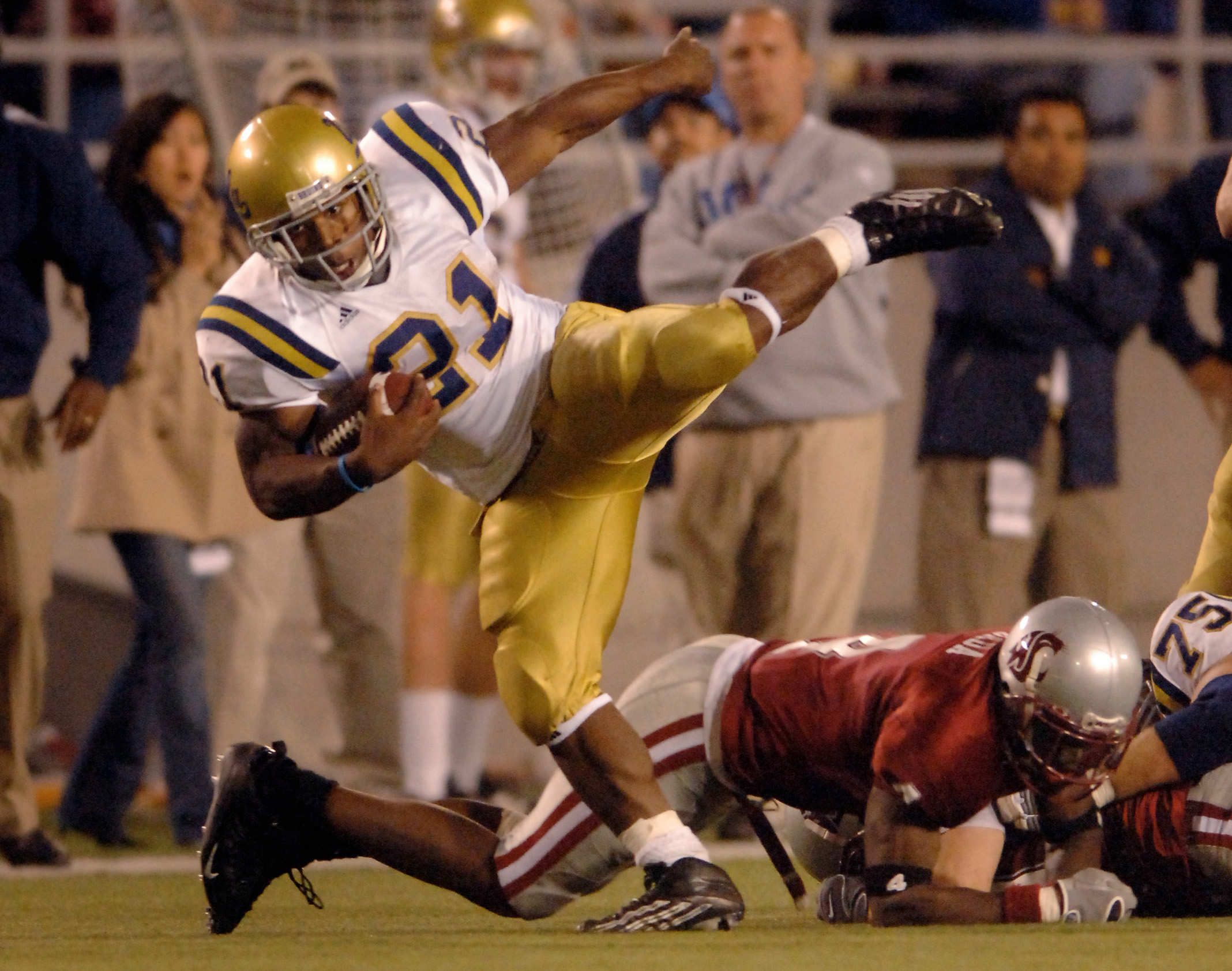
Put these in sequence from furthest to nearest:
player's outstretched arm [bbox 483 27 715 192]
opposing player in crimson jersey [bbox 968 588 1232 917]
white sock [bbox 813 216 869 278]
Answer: player's outstretched arm [bbox 483 27 715 192] → white sock [bbox 813 216 869 278] → opposing player in crimson jersey [bbox 968 588 1232 917]

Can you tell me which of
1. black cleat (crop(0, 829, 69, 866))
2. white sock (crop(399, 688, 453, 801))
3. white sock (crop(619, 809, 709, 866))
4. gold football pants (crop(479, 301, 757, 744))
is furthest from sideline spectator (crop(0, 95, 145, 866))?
white sock (crop(619, 809, 709, 866))

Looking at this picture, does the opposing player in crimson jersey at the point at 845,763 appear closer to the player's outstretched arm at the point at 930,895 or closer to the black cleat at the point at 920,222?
the player's outstretched arm at the point at 930,895

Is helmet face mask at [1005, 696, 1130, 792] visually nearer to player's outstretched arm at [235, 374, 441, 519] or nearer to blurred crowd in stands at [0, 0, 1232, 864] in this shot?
player's outstretched arm at [235, 374, 441, 519]

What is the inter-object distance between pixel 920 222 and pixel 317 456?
45.8 inches

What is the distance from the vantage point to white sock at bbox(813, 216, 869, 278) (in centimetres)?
362

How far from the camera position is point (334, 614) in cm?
575

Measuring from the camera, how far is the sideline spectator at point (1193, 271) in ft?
18.2

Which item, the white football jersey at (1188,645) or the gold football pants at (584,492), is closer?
the gold football pants at (584,492)

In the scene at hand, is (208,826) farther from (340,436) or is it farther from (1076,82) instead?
(1076,82)

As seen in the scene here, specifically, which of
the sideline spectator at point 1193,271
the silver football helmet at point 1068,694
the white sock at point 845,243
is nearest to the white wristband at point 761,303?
the white sock at point 845,243

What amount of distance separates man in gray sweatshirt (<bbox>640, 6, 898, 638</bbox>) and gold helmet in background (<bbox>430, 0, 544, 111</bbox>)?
0.67 meters

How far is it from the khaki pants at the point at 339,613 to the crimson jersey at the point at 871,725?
2262 mm

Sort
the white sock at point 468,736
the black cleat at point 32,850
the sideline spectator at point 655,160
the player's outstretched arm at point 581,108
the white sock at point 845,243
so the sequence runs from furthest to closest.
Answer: the sideline spectator at point 655,160
the white sock at point 468,736
the black cleat at point 32,850
the player's outstretched arm at point 581,108
the white sock at point 845,243

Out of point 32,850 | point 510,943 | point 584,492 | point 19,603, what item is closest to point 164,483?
point 19,603
